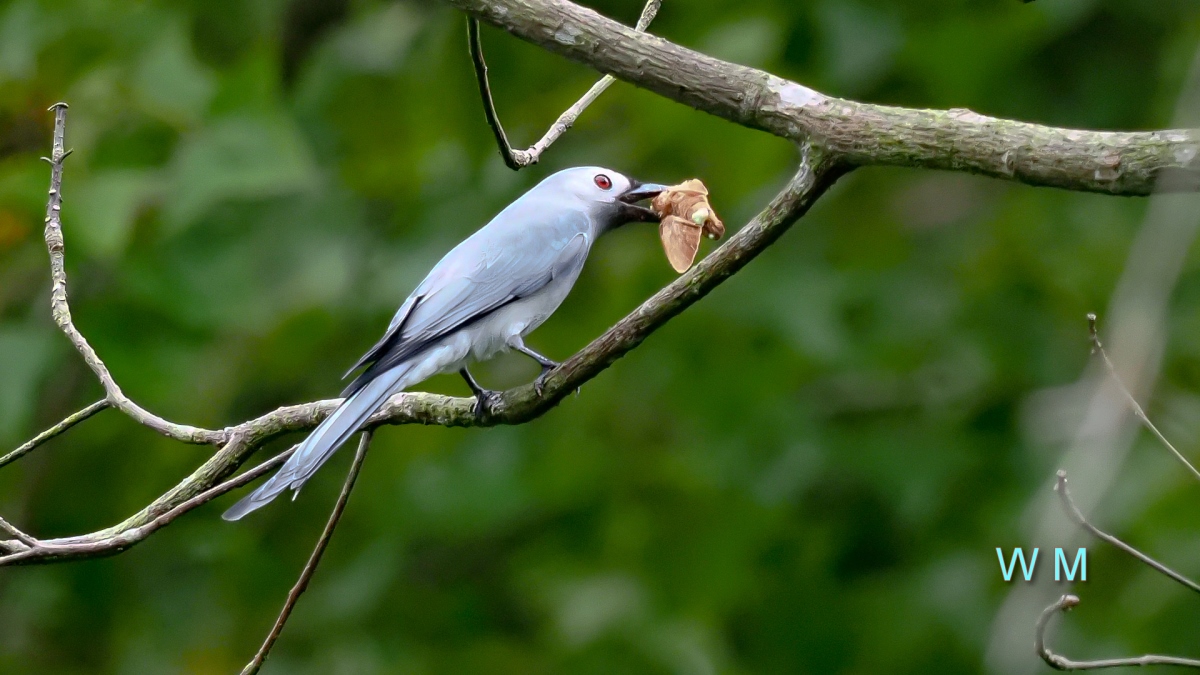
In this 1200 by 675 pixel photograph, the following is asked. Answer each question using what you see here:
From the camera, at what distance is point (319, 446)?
3.68 metres

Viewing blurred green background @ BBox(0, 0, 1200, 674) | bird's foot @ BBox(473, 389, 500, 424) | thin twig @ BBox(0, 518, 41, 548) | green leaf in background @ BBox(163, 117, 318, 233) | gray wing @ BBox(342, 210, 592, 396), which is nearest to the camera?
thin twig @ BBox(0, 518, 41, 548)

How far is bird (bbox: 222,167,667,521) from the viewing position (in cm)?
405

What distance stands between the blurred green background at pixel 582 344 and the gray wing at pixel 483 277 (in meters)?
1.43

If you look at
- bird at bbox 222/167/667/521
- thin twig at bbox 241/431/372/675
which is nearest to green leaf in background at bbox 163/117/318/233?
bird at bbox 222/167/667/521

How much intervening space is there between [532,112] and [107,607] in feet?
14.1

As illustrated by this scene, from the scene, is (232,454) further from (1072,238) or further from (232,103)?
(1072,238)

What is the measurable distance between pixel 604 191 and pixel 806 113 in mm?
2642

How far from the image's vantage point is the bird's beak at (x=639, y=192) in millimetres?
5208

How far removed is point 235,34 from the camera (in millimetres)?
7363

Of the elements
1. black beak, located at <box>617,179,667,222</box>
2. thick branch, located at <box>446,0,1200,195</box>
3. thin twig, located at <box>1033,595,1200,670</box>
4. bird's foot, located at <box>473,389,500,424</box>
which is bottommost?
thin twig, located at <box>1033,595,1200,670</box>

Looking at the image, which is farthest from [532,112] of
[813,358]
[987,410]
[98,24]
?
[987,410]

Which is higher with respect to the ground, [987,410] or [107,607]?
[987,410]

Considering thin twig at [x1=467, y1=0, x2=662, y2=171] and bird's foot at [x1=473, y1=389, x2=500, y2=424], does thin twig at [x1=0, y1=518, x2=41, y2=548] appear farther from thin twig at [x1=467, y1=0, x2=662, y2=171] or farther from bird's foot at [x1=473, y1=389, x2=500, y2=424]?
thin twig at [x1=467, y1=0, x2=662, y2=171]

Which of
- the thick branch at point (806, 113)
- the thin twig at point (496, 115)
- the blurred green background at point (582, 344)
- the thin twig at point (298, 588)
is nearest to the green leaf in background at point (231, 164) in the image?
the blurred green background at point (582, 344)
